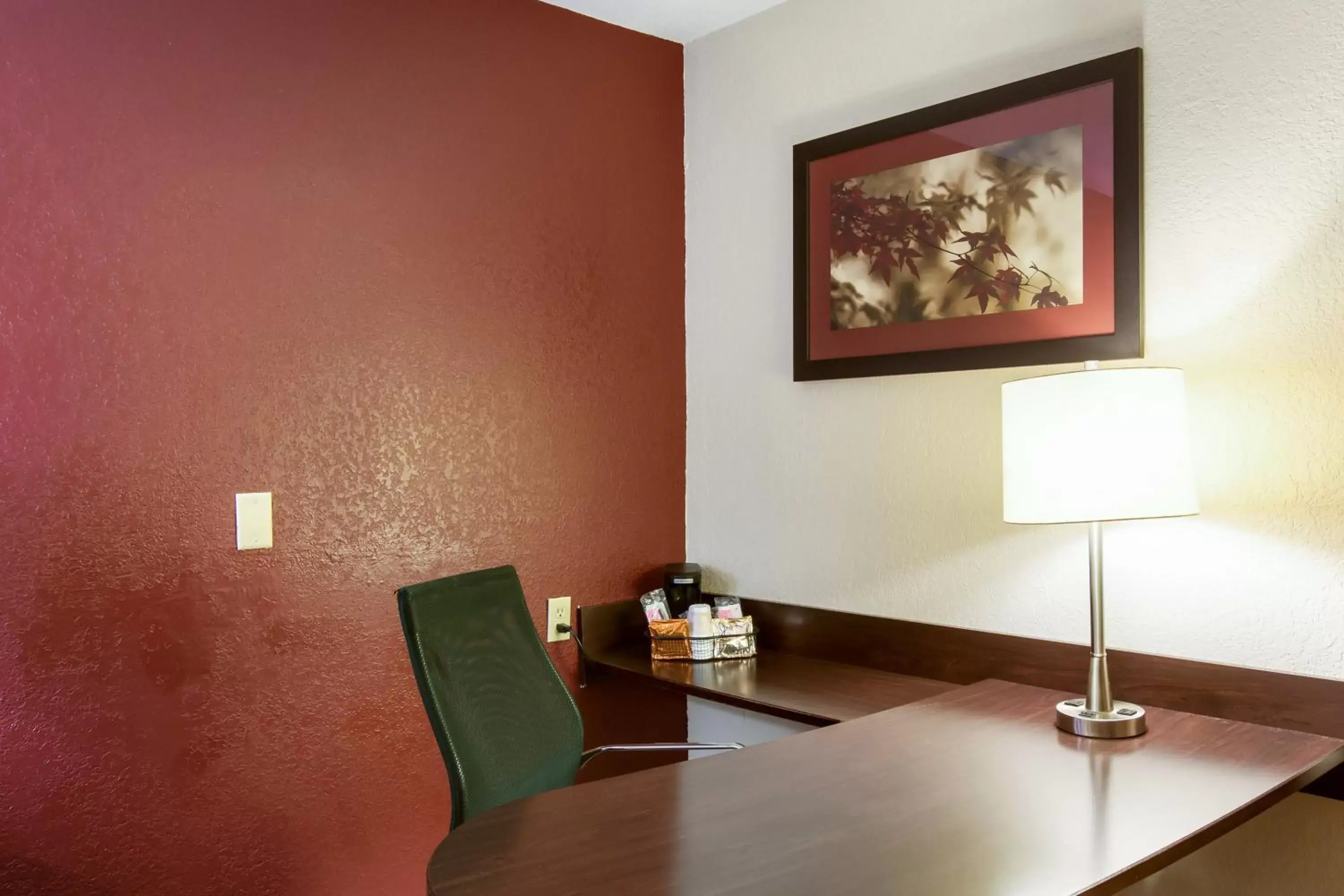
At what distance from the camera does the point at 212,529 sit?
2.12 metres

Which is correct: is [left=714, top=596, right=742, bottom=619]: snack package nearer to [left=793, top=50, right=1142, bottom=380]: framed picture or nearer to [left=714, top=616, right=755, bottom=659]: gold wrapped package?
[left=714, top=616, right=755, bottom=659]: gold wrapped package

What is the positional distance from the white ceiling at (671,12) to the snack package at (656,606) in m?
1.62

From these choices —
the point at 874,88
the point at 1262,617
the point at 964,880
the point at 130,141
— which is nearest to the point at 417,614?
the point at 964,880

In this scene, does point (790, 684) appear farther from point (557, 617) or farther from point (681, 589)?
point (557, 617)

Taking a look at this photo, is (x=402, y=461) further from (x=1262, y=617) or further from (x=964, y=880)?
(x=1262, y=617)

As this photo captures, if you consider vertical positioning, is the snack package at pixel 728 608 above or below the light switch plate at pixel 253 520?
below

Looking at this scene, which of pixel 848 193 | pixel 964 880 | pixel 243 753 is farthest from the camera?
pixel 848 193

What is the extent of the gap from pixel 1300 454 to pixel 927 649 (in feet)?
2.94

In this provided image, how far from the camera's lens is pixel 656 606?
277 cm

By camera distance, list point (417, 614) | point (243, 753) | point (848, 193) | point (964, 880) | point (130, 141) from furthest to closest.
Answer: point (848, 193) → point (243, 753) → point (130, 141) → point (417, 614) → point (964, 880)

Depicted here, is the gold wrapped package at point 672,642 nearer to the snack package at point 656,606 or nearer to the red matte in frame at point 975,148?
the snack package at point 656,606

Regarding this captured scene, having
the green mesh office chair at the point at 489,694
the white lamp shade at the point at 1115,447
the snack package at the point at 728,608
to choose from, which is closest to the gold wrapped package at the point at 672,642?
the snack package at the point at 728,608

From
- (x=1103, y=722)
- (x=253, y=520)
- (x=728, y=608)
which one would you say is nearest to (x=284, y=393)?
(x=253, y=520)

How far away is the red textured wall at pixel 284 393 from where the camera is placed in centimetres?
192
